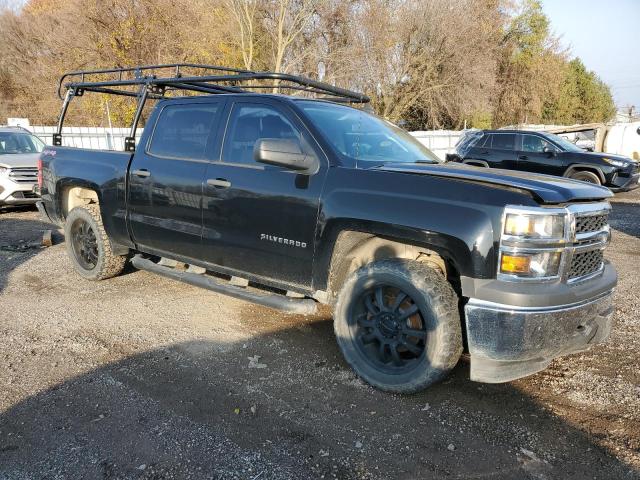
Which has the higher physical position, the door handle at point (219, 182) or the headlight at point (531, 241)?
the door handle at point (219, 182)

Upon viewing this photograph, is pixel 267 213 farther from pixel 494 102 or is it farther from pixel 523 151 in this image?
pixel 494 102

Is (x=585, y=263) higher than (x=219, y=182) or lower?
lower

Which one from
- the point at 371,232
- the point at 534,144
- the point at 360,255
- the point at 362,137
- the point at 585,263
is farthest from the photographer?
the point at 534,144

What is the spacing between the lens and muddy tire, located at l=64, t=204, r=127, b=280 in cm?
545

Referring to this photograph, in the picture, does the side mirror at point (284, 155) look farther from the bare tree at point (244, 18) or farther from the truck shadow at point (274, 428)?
the bare tree at point (244, 18)

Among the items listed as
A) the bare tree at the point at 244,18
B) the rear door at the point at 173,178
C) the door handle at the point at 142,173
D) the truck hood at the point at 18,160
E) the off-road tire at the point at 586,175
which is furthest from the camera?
the bare tree at the point at 244,18

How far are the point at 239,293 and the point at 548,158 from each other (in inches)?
446

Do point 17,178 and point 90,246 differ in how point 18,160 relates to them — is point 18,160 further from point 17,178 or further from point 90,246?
point 90,246

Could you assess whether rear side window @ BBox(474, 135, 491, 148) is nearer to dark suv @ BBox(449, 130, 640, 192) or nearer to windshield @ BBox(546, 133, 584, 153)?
dark suv @ BBox(449, 130, 640, 192)

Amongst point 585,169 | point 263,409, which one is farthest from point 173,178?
point 585,169

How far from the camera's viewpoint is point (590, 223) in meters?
3.22

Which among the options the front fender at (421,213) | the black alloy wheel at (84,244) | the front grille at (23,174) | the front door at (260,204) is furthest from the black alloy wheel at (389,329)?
the front grille at (23,174)

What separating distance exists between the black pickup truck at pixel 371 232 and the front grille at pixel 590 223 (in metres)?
0.01

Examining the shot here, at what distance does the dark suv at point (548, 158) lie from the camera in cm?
1266
